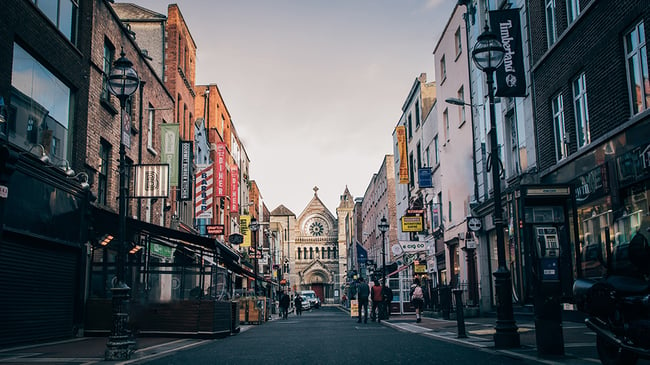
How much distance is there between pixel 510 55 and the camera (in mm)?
19750

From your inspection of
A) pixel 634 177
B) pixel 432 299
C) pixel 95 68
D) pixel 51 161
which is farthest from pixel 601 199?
pixel 432 299

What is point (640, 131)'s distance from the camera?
41.5ft

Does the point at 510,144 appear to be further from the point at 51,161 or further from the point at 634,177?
the point at 51,161

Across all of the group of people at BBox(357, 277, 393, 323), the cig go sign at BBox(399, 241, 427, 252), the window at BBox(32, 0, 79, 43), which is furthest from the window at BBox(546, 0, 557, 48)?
the cig go sign at BBox(399, 241, 427, 252)

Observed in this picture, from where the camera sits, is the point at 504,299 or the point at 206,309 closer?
the point at 504,299

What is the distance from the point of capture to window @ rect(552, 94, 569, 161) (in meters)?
17.1

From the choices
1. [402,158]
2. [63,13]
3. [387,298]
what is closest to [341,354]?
[63,13]

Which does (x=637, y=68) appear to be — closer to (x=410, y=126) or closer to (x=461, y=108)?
(x=461, y=108)

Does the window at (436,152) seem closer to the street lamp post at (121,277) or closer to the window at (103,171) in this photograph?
the window at (103,171)

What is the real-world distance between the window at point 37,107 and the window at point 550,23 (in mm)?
13475

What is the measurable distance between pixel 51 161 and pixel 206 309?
17.7 feet

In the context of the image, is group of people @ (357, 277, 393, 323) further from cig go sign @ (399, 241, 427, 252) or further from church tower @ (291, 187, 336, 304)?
church tower @ (291, 187, 336, 304)

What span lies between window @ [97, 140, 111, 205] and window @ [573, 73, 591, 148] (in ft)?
45.1

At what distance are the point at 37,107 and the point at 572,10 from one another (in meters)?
13.6
